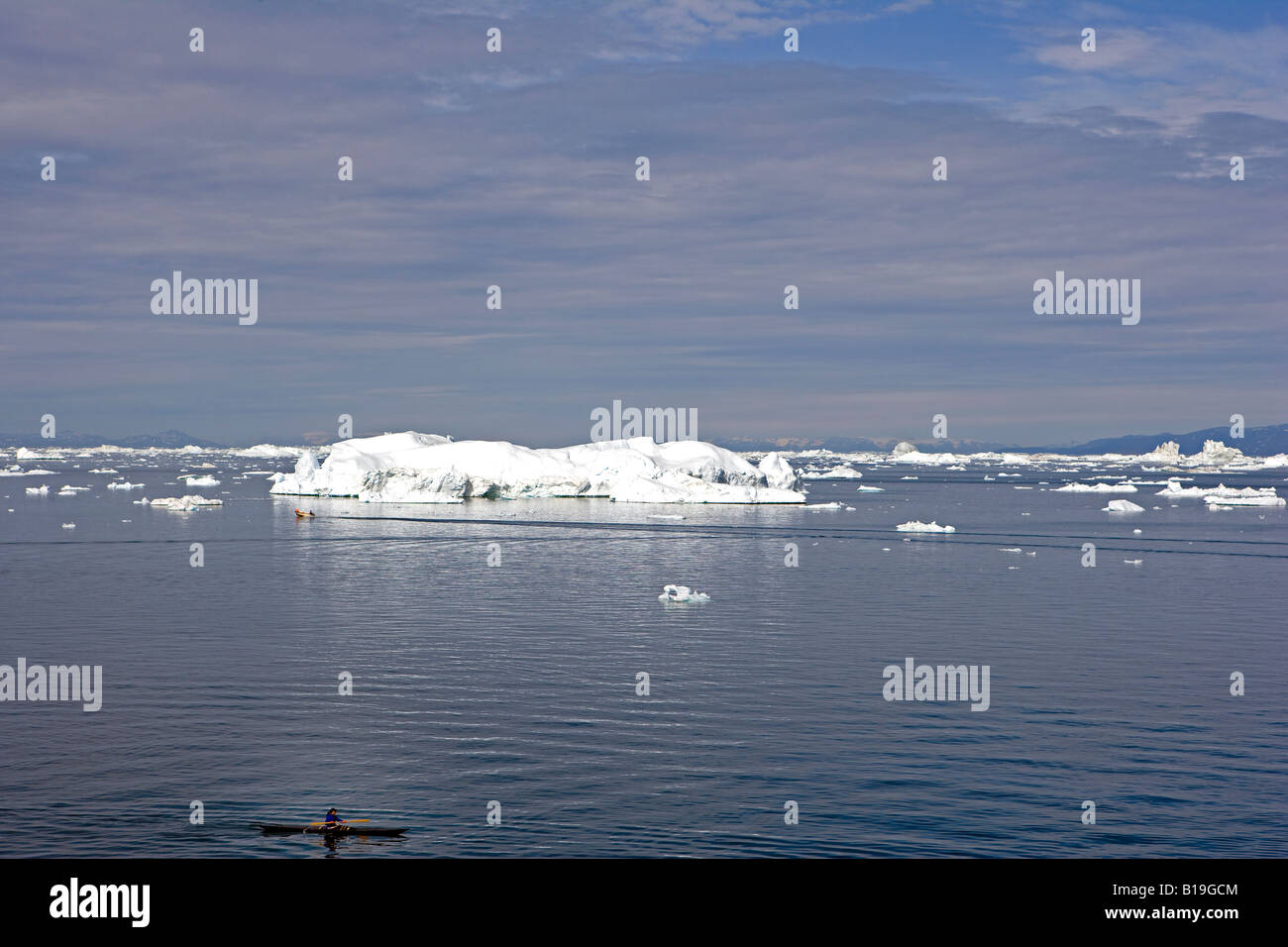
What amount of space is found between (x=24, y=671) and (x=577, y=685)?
17049 millimetres

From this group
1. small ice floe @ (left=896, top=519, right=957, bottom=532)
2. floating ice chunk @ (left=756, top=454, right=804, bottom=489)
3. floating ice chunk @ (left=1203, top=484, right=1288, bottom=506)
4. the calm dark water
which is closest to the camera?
the calm dark water

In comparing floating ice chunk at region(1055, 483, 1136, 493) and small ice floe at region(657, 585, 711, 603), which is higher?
floating ice chunk at region(1055, 483, 1136, 493)

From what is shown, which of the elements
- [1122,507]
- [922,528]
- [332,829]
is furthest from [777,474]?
[332,829]

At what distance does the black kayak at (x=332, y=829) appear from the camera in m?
18.5

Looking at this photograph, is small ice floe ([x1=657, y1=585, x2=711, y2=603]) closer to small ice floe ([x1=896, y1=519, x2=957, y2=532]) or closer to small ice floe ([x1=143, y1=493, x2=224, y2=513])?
small ice floe ([x1=896, y1=519, x2=957, y2=532])

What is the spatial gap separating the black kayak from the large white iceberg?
103m

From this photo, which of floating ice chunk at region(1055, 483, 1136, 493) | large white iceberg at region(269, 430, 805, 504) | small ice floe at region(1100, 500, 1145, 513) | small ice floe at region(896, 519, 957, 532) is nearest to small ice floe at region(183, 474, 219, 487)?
large white iceberg at region(269, 430, 805, 504)

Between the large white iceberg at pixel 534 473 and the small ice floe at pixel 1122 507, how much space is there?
110 feet

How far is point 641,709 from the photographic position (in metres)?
28.9

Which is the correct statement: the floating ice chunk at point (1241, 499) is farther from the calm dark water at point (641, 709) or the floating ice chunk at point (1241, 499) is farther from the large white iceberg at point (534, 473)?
the calm dark water at point (641, 709)

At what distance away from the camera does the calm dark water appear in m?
19.7

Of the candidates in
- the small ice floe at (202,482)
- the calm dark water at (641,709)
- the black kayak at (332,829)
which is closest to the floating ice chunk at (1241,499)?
the calm dark water at (641,709)

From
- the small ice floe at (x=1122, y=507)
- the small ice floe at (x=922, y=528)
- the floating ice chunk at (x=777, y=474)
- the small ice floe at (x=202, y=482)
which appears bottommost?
the small ice floe at (x=922, y=528)
